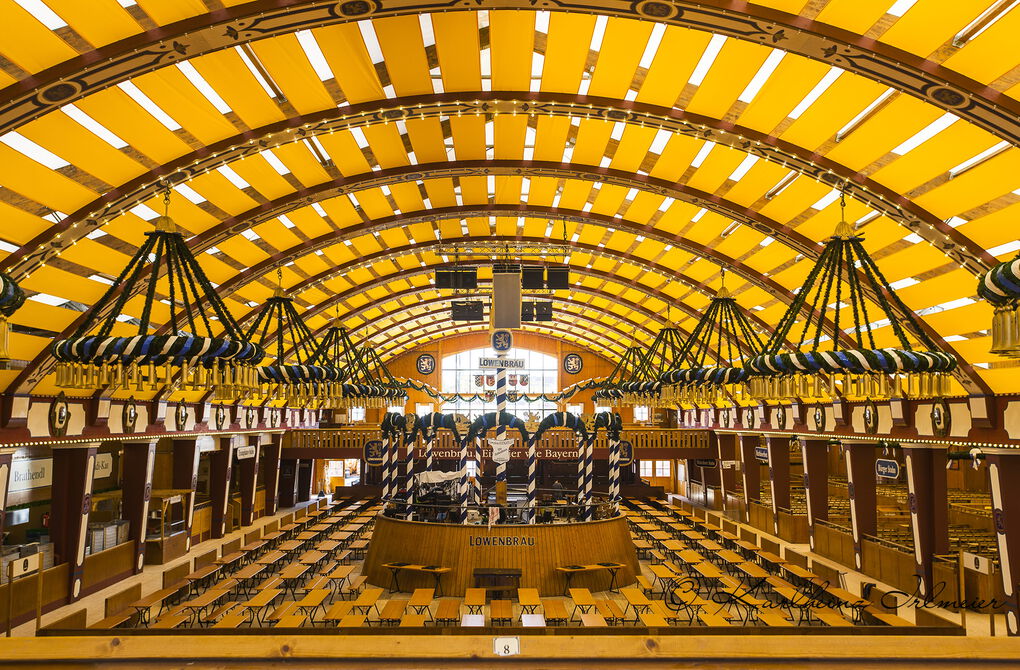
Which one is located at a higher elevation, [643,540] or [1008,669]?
[1008,669]

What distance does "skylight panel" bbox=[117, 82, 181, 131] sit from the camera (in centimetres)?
975

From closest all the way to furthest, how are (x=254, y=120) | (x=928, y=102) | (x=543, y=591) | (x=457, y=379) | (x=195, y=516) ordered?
(x=928, y=102)
(x=254, y=120)
(x=543, y=591)
(x=195, y=516)
(x=457, y=379)

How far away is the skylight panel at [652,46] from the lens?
32.7 ft

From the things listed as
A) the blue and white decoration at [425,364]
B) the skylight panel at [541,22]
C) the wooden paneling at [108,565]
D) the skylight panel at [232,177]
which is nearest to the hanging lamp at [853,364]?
the skylight panel at [541,22]

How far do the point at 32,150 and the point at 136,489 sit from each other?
37.6 ft

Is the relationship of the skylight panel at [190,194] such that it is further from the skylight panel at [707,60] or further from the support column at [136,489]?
the skylight panel at [707,60]

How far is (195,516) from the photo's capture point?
77.6 ft

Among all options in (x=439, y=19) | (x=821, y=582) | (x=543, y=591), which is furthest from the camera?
(x=543, y=591)

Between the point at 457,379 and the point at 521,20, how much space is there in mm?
31959

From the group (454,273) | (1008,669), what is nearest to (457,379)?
(454,273)

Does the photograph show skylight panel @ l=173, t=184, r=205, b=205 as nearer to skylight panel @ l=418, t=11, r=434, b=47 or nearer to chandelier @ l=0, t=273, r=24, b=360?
skylight panel @ l=418, t=11, r=434, b=47

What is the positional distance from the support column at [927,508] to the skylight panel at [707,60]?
32.1ft

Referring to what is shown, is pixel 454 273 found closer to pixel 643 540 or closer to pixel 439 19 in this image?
pixel 439 19

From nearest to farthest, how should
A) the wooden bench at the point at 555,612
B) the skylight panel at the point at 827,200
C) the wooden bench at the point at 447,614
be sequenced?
the wooden bench at the point at 555,612 → the wooden bench at the point at 447,614 → the skylight panel at the point at 827,200
